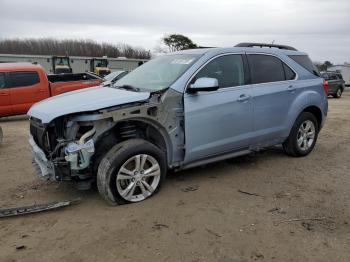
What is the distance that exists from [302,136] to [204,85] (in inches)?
99.4

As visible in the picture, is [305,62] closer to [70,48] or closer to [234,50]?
[234,50]

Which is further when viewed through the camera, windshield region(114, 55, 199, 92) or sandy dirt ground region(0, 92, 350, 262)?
windshield region(114, 55, 199, 92)

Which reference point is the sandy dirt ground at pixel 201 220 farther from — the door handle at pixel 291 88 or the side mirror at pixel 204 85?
the side mirror at pixel 204 85

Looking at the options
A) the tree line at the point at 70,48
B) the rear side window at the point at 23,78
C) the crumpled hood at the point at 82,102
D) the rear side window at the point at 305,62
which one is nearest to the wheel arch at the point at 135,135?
the crumpled hood at the point at 82,102

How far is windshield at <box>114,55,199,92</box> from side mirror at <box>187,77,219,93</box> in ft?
0.85

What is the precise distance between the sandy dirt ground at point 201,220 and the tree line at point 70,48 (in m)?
61.7

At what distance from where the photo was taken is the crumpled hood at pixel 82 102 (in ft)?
14.3

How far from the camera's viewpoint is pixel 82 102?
4.52 m

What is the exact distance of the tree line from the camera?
66.7 meters

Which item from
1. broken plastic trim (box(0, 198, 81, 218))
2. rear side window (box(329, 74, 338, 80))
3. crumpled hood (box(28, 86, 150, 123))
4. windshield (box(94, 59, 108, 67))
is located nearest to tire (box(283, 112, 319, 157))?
crumpled hood (box(28, 86, 150, 123))

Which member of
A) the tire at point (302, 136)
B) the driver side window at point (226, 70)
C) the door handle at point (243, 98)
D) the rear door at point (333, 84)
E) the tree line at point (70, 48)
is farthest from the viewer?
the tree line at point (70, 48)

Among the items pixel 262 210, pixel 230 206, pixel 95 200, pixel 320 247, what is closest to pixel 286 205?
pixel 262 210

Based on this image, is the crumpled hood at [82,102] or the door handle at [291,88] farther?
the door handle at [291,88]

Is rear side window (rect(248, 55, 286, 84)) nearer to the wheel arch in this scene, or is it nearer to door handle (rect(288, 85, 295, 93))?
door handle (rect(288, 85, 295, 93))
